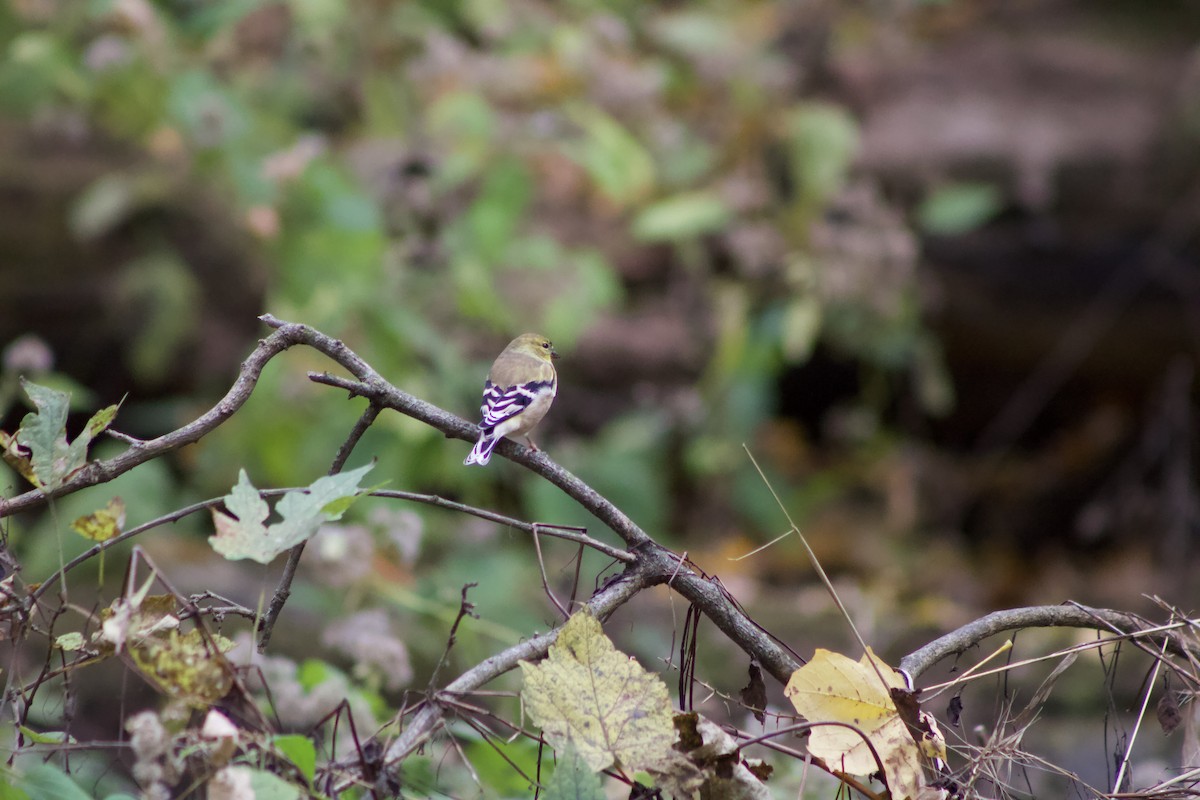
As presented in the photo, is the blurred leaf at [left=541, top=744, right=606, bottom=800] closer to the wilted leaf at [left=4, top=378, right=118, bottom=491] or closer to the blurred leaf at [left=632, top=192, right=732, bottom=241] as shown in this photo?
the wilted leaf at [left=4, top=378, right=118, bottom=491]

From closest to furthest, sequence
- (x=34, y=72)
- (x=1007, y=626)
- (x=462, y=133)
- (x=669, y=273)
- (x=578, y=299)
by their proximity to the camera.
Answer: (x=1007, y=626) < (x=34, y=72) < (x=578, y=299) < (x=462, y=133) < (x=669, y=273)

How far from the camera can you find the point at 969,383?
6.59 meters

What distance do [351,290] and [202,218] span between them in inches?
50.3

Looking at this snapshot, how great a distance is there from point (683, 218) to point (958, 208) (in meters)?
1.43

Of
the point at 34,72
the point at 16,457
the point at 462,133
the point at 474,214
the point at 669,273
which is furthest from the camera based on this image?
the point at 669,273

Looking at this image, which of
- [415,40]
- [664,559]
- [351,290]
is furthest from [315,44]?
[664,559]

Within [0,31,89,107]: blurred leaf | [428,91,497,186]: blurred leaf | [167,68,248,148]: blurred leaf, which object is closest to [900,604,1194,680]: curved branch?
[428,91,497,186]: blurred leaf

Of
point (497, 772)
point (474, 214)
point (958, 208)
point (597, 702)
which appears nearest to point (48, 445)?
point (597, 702)

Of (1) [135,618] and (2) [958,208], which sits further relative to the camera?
(2) [958,208]

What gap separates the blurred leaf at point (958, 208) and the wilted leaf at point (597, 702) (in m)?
4.81

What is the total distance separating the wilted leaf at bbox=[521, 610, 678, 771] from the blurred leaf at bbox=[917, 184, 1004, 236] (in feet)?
15.8

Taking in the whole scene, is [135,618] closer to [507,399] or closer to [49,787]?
[49,787]

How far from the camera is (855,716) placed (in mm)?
1436

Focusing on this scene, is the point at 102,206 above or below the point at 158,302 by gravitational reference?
above
